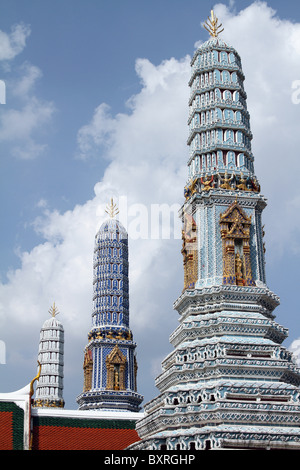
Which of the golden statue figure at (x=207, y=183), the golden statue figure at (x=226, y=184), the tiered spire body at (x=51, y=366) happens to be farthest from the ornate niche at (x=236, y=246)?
the tiered spire body at (x=51, y=366)

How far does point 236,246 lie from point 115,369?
25290 millimetres

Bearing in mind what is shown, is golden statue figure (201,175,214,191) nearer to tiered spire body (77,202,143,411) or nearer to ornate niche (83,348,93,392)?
tiered spire body (77,202,143,411)

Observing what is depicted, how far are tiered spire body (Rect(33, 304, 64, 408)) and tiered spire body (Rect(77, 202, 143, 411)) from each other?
2.93 metres

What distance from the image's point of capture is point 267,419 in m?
24.2

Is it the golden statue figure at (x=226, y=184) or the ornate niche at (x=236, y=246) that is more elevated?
the golden statue figure at (x=226, y=184)

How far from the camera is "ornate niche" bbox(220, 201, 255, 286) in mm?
29109

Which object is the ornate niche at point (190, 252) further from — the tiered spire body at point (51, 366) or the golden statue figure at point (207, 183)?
the tiered spire body at point (51, 366)

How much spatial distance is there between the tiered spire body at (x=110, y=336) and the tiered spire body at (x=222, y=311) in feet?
72.2

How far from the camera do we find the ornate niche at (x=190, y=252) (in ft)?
98.8

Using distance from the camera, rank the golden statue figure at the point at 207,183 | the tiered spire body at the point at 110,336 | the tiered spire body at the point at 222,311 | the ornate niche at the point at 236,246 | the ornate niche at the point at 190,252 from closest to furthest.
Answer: the tiered spire body at the point at 222,311 → the ornate niche at the point at 236,246 → the ornate niche at the point at 190,252 → the golden statue figure at the point at 207,183 → the tiered spire body at the point at 110,336

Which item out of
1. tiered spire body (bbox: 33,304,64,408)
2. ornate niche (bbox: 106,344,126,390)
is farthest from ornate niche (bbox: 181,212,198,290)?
tiered spire body (bbox: 33,304,64,408)

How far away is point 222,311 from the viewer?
28000 millimetres

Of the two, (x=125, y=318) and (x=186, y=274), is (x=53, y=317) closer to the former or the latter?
(x=125, y=318)

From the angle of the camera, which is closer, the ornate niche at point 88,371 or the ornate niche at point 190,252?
the ornate niche at point 190,252
